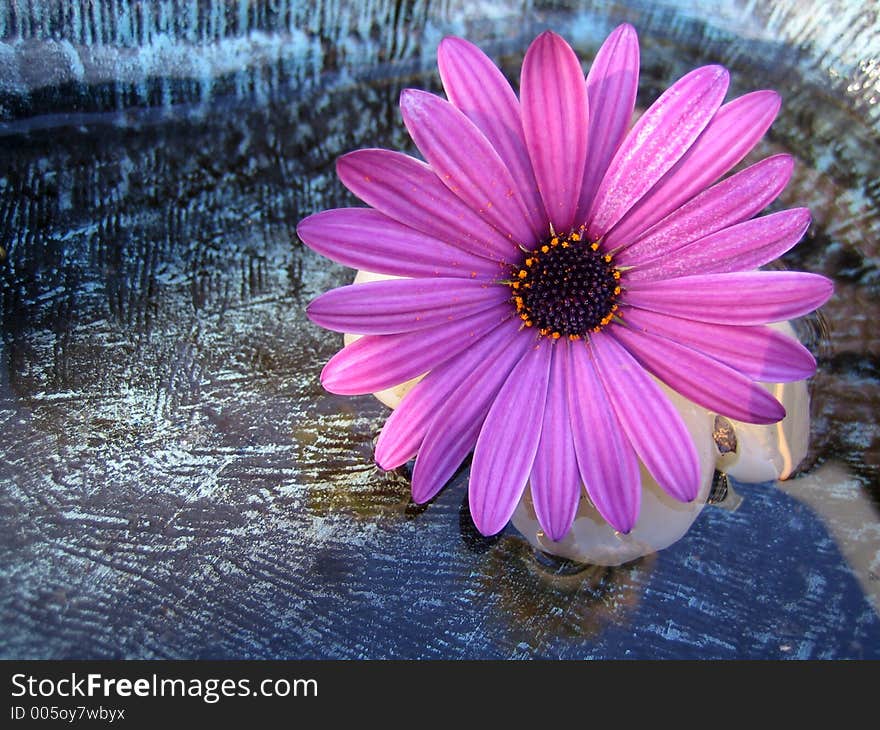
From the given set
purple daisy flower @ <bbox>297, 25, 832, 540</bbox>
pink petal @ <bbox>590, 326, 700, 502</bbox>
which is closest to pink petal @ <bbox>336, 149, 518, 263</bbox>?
purple daisy flower @ <bbox>297, 25, 832, 540</bbox>

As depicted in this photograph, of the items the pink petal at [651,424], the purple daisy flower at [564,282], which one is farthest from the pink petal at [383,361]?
the pink petal at [651,424]

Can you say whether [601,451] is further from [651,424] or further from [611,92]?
[611,92]

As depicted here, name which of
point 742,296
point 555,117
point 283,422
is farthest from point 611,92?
point 283,422

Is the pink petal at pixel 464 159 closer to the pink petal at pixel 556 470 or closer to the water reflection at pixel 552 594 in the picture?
the pink petal at pixel 556 470

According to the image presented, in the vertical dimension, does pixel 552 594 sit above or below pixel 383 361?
below

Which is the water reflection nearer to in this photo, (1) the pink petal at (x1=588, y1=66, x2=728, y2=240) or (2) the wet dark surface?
(2) the wet dark surface

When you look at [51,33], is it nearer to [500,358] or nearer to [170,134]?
[170,134]
